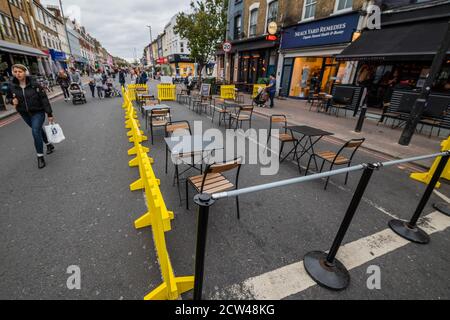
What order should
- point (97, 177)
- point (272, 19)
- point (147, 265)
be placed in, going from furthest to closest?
1. point (272, 19)
2. point (97, 177)
3. point (147, 265)

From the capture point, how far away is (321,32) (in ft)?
43.0

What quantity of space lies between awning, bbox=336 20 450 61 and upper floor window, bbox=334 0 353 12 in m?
1.91

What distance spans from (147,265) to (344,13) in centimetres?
1487

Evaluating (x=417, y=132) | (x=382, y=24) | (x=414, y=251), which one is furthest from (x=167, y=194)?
(x=382, y=24)

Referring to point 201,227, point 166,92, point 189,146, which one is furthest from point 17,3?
point 201,227

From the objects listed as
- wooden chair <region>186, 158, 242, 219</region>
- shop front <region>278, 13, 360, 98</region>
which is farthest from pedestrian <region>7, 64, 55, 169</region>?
shop front <region>278, 13, 360, 98</region>

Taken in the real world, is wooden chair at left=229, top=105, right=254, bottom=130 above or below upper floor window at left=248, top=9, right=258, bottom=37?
below

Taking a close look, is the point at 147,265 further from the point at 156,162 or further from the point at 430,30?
the point at 430,30

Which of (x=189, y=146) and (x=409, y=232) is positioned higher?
(x=189, y=146)

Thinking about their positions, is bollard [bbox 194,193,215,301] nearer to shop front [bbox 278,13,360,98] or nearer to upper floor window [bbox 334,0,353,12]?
shop front [bbox 278,13,360,98]

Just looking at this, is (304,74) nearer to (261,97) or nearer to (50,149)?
(261,97)

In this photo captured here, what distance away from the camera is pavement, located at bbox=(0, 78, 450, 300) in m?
2.24

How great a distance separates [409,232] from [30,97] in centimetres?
728

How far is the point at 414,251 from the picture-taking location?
112 inches
